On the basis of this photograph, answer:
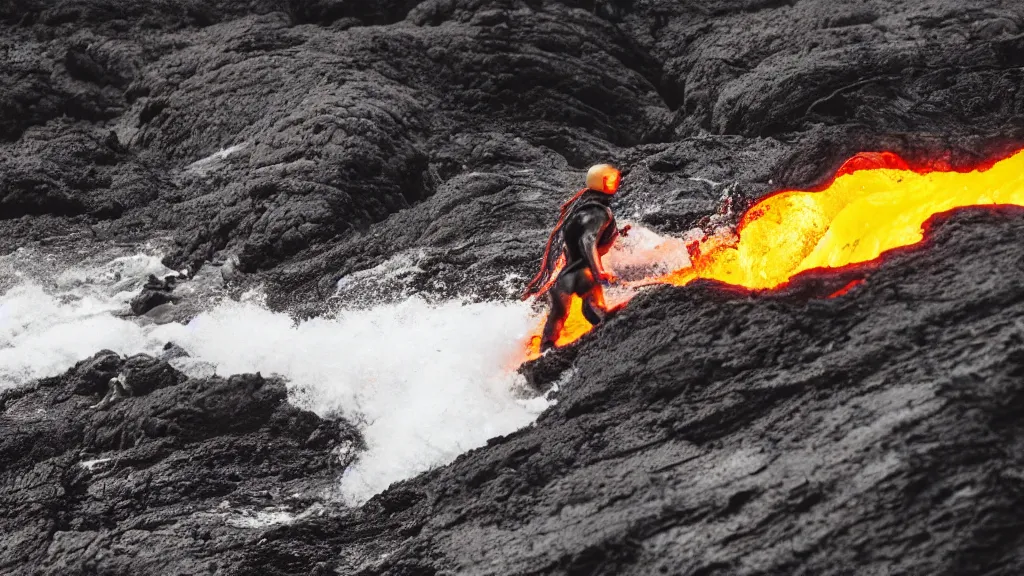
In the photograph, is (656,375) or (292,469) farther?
(292,469)

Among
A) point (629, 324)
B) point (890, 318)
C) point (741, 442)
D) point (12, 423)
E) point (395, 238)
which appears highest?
point (395, 238)

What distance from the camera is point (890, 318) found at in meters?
7.01

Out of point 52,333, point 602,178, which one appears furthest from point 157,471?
point 602,178

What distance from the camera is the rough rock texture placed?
792cm

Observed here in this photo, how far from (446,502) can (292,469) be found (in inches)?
80.1

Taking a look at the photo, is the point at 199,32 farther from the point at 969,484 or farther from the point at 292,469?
the point at 969,484

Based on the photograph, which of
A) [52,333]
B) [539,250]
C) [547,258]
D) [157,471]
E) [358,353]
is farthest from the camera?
[52,333]

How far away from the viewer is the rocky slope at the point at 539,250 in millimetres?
6344

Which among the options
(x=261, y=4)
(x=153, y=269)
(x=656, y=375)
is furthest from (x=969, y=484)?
(x=261, y=4)

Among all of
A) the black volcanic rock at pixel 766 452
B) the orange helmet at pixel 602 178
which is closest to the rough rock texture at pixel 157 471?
the black volcanic rock at pixel 766 452

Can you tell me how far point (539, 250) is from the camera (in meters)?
11.2

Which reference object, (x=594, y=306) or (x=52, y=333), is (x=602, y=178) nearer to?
(x=594, y=306)

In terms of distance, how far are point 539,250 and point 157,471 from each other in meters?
4.89

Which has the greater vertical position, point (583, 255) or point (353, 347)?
point (353, 347)
